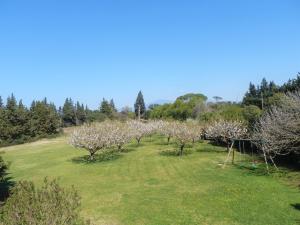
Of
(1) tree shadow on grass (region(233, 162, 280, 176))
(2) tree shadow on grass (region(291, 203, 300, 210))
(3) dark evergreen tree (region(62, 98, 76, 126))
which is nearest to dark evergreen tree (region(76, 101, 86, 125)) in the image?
(3) dark evergreen tree (region(62, 98, 76, 126))

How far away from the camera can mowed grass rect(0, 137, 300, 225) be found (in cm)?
1984

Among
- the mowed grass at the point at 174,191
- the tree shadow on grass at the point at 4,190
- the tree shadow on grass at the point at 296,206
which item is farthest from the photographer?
the tree shadow on grass at the point at 4,190

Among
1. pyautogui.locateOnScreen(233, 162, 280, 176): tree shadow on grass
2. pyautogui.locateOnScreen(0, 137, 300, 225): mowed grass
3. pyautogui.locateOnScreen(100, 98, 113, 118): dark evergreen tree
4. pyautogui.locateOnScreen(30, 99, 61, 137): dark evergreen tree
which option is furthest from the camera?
pyautogui.locateOnScreen(100, 98, 113, 118): dark evergreen tree

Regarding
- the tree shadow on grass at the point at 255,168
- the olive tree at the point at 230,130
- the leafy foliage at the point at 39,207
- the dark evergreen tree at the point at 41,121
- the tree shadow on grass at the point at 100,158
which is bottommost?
the tree shadow on grass at the point at 255,168

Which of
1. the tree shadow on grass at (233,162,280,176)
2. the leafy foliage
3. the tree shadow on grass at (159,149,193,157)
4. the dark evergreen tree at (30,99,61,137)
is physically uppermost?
the dark evergreen tree at (30,99,61,137)

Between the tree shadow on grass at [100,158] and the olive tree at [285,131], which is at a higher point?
the olive tree at [285,131]

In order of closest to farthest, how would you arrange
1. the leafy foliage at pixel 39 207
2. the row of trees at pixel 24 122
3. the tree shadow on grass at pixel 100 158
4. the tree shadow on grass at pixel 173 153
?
the leafy foliage at pixel 39 207, the tree shadow on grass at pixel 100 158, the tree shadow on grass at pixel 173 153, the row of trees at pixel 24 122

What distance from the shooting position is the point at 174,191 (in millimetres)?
26062

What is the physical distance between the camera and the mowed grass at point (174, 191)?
19844 mm

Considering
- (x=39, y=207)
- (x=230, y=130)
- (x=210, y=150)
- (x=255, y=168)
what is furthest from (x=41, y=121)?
(x=39, y=207)

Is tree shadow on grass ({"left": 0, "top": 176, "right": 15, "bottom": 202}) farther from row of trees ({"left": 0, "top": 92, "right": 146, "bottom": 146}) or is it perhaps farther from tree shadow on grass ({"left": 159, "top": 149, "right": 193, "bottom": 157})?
row of trees ({"left": 0, "top": 92, "right": 146, "bottom": 146})

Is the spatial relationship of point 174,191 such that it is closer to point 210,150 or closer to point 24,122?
point 210,150

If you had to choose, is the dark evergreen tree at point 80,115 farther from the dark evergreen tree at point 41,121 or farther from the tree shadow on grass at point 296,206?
the tree shadow on grass at point 296,206

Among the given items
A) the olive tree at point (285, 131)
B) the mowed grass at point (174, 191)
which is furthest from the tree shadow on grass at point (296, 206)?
the olive tree at point (285, 131)
